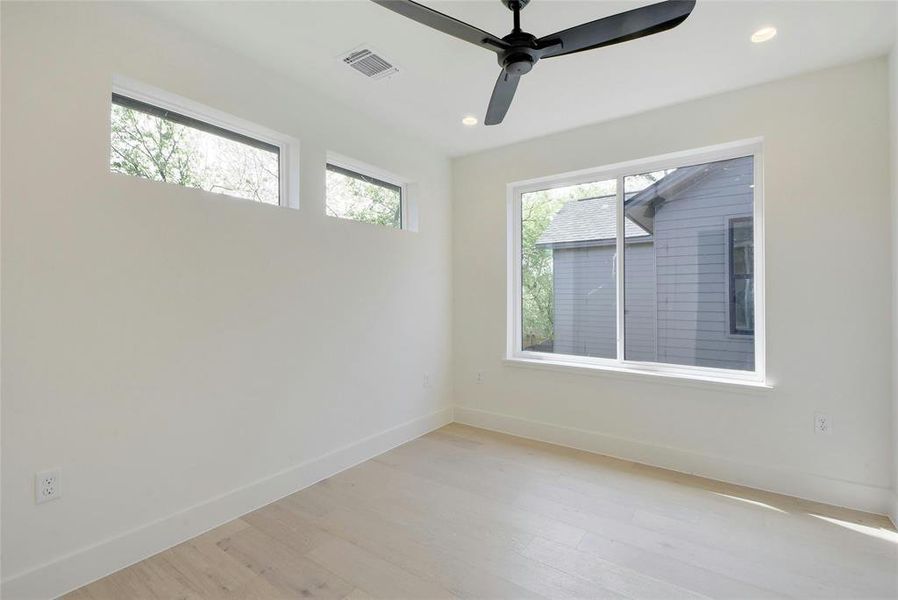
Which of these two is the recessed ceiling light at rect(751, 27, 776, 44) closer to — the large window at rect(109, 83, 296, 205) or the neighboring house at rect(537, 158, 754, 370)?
the neighboring house at rect(537, 158, 754, 370)

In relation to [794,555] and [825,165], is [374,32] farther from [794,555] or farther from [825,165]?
[794,555]

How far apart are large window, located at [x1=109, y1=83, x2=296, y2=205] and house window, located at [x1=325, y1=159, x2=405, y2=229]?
0.40m

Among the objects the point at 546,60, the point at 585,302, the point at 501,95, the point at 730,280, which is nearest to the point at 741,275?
the point at 730,280

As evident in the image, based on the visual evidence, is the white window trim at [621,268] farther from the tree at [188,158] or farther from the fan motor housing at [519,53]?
the tree at [188,158]

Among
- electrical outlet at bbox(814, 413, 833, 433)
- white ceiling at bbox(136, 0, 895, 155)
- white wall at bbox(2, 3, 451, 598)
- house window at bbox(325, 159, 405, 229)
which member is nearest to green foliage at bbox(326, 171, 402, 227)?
house window at bbox(325, 159, 405, 229)

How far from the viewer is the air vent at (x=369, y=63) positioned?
2.20 m

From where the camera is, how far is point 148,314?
1.92 m

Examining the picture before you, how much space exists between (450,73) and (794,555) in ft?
9.96

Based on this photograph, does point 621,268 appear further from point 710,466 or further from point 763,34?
point 763,34

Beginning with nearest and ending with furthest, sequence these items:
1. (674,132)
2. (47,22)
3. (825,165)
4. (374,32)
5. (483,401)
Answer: (47,22)
(374,32)
(825,165)
(674,132)
(483,401)

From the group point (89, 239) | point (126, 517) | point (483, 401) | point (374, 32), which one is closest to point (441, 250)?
point (483, 401)

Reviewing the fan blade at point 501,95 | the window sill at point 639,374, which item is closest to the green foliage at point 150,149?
the fan blade at point 501,95

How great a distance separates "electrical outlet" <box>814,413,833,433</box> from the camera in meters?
2.36

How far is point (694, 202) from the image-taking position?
9.58ft
